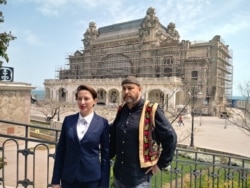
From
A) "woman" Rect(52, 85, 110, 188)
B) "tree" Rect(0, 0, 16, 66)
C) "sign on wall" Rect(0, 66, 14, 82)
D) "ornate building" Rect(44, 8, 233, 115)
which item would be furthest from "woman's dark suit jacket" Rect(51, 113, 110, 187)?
"ornate building" Rect(44, 8, 233, 115)

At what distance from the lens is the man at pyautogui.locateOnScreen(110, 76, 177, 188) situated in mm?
2818

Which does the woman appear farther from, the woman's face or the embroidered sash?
the embroidered sash

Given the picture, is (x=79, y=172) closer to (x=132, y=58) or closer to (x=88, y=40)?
(x=132, y=58)

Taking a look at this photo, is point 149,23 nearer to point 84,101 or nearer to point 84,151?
point 84,101

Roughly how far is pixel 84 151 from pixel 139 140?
2.11 ft

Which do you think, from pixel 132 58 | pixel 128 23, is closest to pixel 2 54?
pixel 132 58

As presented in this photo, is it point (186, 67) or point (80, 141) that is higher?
point (186, 67)

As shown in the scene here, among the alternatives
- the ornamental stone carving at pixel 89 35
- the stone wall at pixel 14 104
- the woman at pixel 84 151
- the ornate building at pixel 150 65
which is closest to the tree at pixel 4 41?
the woman at pixel 84 151

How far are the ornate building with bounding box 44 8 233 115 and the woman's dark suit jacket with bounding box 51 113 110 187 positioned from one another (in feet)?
115

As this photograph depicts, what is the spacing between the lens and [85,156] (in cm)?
287

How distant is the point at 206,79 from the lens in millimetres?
45719

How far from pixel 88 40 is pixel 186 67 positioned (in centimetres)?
3152

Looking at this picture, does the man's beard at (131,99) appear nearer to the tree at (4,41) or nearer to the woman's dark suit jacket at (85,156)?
the woman's dark suit jacket at (85,156)

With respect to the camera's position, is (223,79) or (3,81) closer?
(3,81)
